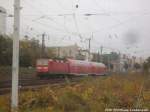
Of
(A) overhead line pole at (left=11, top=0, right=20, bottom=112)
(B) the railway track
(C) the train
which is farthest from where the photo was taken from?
(C) the train

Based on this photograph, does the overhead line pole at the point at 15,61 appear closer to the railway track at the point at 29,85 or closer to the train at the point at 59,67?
the railway track at the point at 29,85

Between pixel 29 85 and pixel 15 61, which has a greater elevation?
pixel 15 61

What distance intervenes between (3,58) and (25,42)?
876 inches

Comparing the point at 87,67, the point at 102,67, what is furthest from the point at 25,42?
the point at 87,67

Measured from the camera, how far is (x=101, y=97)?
12.3m

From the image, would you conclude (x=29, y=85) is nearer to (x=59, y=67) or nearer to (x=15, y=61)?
(x=59, y=67)

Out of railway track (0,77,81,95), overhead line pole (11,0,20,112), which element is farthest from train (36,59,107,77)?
overhead line pole (11,0,20,112)

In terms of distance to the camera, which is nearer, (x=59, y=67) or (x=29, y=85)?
(x=29, y=85)

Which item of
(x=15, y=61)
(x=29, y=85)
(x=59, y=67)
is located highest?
(x=15, y=61)

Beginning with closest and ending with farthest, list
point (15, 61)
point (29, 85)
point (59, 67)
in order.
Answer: point (15, 61) → point (29, 85) → point (59, 67)

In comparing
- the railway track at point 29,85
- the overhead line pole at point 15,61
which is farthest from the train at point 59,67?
the overhead line pole at point 15,61

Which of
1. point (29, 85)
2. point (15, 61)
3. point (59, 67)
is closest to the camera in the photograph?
point (15, 61)

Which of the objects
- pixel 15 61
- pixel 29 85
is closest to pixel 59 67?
pixel 29 85

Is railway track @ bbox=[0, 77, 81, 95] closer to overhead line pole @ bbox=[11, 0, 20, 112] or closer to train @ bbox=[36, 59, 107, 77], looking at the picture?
overhead line pole @ bbox=[11, 0, 20, 112]
